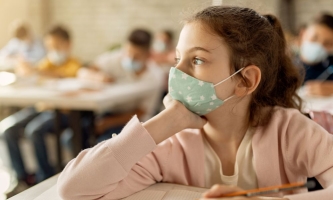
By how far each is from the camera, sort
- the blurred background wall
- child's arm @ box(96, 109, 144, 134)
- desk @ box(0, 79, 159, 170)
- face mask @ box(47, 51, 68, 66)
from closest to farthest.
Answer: desk @ box(0, 79, 159, 170) → child's arm @ box(96, 109, 144, 134) → face mask @ box(47, 51, 68, 66) → the blurred background wall

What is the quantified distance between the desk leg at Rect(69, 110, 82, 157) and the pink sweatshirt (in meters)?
1.63

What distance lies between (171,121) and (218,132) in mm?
155

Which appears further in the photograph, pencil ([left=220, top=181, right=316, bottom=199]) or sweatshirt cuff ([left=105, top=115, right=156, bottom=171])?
sweatshirt cuff ([left=105, top=115, right=156, bottom=171])

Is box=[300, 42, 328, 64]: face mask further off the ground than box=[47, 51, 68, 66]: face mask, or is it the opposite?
box=[47, 51, 68, 66]: face mask

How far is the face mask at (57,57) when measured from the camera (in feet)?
11.0

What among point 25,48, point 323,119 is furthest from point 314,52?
point 25,48

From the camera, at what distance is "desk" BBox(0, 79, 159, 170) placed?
2.35 meters

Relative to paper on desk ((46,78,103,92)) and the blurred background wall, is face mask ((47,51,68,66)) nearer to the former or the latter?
paper on desk ((46,78,103,92))

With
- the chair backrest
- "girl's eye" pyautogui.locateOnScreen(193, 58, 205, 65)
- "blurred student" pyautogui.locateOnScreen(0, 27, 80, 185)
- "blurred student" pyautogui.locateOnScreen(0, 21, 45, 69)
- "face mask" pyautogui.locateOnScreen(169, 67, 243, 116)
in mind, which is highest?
"blurred student" pyautogui.locateOnScreen(0, 21, 45, 69)

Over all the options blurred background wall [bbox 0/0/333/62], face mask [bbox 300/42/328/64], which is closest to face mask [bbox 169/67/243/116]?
face mask [bbox 300/42/328/64]

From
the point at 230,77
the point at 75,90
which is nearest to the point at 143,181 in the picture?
the point at 230,77

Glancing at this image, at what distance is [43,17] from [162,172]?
6.10 meters

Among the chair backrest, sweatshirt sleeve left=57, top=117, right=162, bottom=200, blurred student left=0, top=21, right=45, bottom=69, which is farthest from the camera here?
blurred student left=0, top=21, right=45, bottom=69

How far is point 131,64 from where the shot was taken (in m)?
2.95
